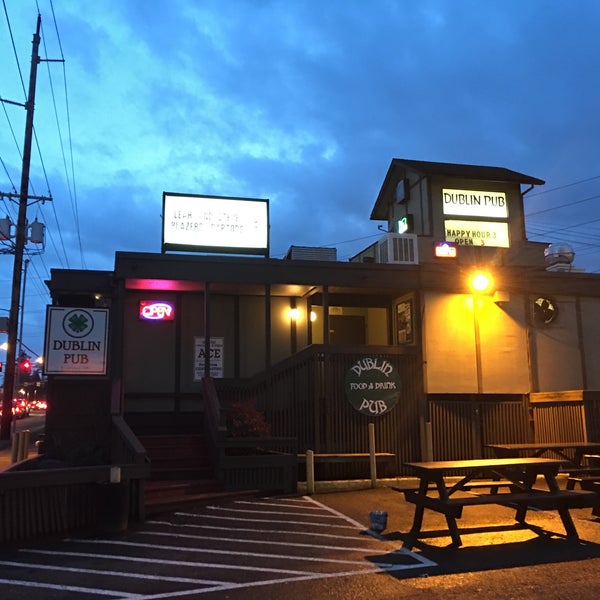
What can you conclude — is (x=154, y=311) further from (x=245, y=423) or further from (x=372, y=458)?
(x=372, y=458)

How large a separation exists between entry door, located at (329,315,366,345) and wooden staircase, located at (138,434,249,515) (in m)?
5.28

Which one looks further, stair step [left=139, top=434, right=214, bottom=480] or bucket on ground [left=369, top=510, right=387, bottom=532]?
stair step [left=139, top=434, right=214, bottom=480]

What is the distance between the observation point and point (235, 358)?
15.3m

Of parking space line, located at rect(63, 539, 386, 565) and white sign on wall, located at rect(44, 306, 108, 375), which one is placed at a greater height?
white sign on wall, located at rect(44, 306, 108, 375)

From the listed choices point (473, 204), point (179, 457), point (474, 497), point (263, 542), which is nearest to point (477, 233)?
point (473, 204)

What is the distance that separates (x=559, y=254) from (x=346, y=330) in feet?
A: 19.9

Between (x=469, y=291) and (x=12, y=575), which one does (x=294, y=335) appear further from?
(x=12, y=575)

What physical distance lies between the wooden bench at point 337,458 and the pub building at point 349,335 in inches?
11.6

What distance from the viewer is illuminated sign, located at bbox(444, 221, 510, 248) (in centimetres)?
1642

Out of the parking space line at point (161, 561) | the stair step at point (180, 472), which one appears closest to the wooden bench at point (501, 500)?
the parking space line at point (161, 561)

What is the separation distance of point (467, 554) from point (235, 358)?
9411 mm

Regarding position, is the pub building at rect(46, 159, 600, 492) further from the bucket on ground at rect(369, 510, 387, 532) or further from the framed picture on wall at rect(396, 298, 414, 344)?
the bucket on ground at rect(369, 510, 387, 532)

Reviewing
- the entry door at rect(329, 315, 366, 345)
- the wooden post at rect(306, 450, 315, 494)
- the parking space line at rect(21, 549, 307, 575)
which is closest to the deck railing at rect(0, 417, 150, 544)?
the parking space line at rect(21, 549, 307, 575)

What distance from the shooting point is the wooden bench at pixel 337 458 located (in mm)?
10945
